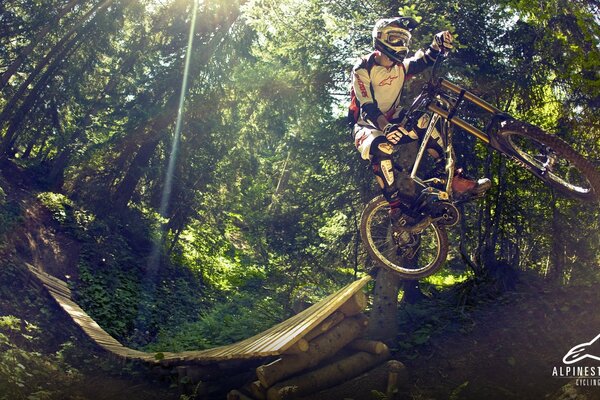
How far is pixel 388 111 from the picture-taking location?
6984mm

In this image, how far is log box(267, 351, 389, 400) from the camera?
7141mm

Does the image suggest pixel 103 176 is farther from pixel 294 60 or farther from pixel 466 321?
pixel 466 321

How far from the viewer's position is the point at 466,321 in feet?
29.4

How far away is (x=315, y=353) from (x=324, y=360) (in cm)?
33

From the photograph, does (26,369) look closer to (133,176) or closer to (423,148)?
(423,148)

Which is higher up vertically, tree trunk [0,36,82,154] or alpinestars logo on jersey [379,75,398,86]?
tree trunk [0,36,82,154]

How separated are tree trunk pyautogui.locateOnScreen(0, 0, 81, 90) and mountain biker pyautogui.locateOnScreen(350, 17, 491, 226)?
10.4 m

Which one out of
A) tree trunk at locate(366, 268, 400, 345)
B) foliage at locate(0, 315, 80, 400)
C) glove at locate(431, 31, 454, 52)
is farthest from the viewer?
tree trunk at locate(366, 268, 400, 345)

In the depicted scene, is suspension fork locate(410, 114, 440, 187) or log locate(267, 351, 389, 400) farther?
log locate(267, 351, 389, 400)

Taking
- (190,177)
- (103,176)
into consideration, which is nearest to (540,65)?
(190,177)

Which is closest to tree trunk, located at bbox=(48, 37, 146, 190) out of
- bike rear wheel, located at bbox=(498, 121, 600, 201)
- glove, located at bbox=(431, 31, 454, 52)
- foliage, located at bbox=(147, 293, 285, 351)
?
foliage, located at bbox=(147, 293, 285, 351)

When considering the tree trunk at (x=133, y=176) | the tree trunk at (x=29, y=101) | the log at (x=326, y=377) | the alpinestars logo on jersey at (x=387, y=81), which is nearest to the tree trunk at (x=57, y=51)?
the tree trunk at (x=29, y=101)

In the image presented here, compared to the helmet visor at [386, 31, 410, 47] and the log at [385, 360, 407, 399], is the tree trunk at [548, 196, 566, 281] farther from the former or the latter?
the helmet visor at [386, 31, 410, 47]
